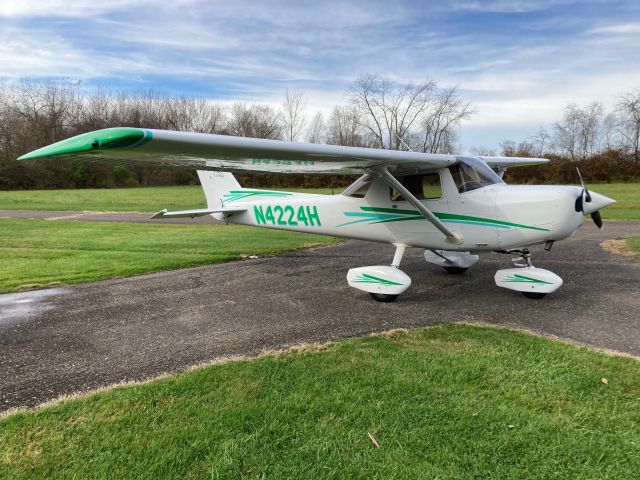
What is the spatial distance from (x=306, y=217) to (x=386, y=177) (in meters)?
1.99

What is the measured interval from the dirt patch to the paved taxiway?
98 centimetres

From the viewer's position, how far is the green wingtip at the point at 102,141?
3236 millimetres

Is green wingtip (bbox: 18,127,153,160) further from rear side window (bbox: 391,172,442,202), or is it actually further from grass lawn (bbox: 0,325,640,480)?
rear side window (bbox: 391,172,442,202)

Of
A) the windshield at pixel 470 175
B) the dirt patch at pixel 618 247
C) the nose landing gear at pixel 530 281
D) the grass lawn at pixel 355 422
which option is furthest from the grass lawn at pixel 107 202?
the grass lawn at pixel 355 422

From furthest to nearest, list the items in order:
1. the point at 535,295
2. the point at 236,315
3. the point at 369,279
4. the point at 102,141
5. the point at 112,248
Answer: the point at 112,248 < the point at 369,279 < the point at 535,295 < the point at 236,315 < the point at 102,141

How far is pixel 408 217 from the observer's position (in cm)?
660

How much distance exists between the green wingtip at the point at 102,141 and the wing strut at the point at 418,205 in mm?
3480

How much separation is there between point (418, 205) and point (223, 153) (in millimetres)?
2953

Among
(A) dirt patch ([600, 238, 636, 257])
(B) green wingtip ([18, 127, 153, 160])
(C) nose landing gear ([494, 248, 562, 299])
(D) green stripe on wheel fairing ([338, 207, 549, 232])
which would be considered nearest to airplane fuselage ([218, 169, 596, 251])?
(D) green stripe on wheel fairing ([338, 207, 549, 232])

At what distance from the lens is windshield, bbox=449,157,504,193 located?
20.3ft

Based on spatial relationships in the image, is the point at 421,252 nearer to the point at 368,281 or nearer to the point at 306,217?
the point at 306,217

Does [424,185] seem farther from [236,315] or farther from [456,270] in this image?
[236,315]

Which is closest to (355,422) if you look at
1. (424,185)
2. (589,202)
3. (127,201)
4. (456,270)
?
(424,185)

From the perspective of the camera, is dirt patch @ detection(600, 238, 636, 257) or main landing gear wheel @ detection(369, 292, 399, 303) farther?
dirt patch @ detection(600, 238, 636, 257)
